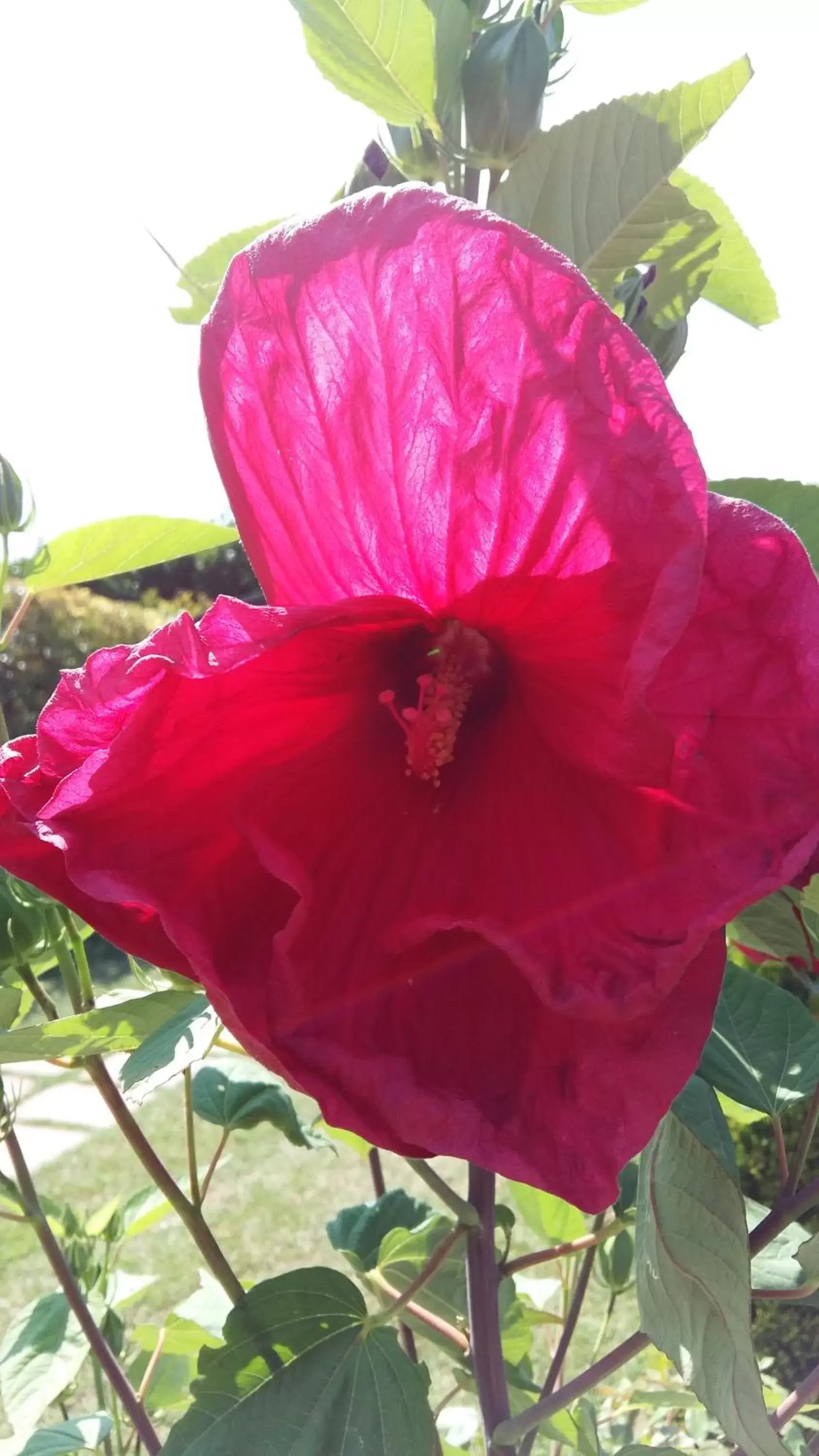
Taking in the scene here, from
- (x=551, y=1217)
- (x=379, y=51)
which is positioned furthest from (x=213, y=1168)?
(x=379, y=51)

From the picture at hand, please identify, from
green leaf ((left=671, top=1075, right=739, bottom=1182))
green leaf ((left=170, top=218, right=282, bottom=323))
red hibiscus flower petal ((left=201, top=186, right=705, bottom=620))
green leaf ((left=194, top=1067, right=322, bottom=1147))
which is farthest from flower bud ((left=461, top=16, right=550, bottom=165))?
green leaf ((left=194, top=1067, right=322, bottom=1147))

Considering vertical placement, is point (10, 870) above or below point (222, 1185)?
above

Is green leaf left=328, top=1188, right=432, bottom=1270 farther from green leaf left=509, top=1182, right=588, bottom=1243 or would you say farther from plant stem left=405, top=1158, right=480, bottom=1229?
plant stem left=405, top=1158, right=480, bottom=1229

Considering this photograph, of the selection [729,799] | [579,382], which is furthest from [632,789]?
[579,382]

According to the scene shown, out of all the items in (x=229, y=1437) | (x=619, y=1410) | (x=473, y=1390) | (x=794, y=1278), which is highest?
(x=229, y=1437)

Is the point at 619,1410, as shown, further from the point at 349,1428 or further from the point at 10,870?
the point at 10,870

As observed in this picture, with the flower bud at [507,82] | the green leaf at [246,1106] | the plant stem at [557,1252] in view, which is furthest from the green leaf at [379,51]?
the green leaf at [246,1106]
